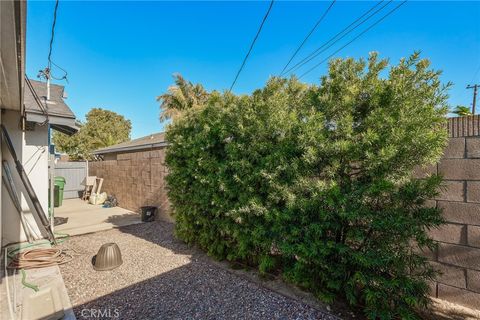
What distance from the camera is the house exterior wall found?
4.75 m

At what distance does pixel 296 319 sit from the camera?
2578 mm

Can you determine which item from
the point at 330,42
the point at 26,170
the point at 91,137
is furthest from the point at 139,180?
the point at 91,137

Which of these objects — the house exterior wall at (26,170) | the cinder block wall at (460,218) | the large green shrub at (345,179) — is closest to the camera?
the large green shrub at (345,179)

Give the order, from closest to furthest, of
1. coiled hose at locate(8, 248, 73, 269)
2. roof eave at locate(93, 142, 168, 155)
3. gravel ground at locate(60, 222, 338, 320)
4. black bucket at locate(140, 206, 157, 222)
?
gravel ground at locate(60, 222, 338, 320) < coiled hose at locate(8, 248, 73, 269) < black bucket at locate(140, 206, 157, 222) < roof eave at locate(93, 142, 168, 155)

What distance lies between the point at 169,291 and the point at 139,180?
627 cm

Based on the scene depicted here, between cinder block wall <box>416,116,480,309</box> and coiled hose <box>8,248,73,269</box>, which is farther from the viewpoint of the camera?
coiled hose <box>8,248,73,269</box>

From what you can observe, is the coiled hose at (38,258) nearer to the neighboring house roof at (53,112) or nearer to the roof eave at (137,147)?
the neighboring house roof at (53,112)

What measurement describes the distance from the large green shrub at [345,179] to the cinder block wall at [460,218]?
11.4 inches

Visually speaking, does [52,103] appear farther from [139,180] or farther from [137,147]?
[137,147]

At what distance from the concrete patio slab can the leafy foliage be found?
33.1ft

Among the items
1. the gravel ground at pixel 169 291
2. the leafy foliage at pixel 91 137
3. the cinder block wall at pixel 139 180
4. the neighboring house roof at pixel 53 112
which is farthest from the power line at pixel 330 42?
the leafy foliage at pixel 91 137

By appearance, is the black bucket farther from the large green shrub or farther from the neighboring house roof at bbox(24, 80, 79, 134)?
the large green shrub

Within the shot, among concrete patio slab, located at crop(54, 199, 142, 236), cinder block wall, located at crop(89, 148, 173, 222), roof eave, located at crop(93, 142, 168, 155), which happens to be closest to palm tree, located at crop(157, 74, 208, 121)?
roof eave, located at crop(93, 142, 168, 155)

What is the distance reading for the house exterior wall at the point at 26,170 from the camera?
4746 millimetres
